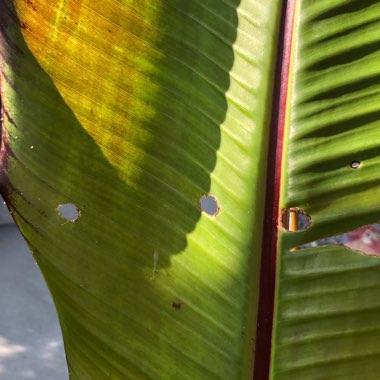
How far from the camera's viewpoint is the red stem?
35cm

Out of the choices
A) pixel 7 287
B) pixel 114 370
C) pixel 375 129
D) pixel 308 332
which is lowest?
pixel 7 287

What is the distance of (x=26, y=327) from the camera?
1772 mm

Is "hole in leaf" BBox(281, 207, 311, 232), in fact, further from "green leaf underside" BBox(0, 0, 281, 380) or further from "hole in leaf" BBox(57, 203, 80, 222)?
"hole in leaf" BBox(57, 203, 80, 222)

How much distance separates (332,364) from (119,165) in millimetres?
183

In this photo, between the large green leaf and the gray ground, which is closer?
the large green leaf

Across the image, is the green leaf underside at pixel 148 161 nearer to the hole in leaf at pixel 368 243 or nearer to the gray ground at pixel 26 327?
the hole in leaf at pixel 368 243

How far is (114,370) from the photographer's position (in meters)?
0.40

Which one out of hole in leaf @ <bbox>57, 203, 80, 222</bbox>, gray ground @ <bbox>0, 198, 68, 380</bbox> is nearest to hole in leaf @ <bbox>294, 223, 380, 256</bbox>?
hole in leaf @ <bbox>57, 203, 80, 222</bbox>

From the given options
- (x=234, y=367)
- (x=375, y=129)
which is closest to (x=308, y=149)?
(x=375, y=129)

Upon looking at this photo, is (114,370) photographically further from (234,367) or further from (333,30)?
(333,30)

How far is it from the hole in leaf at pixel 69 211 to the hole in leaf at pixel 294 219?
129mm

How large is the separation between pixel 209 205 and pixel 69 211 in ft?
0.31

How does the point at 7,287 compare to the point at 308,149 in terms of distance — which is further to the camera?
the point at 7,287

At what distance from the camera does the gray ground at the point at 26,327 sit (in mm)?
1687
